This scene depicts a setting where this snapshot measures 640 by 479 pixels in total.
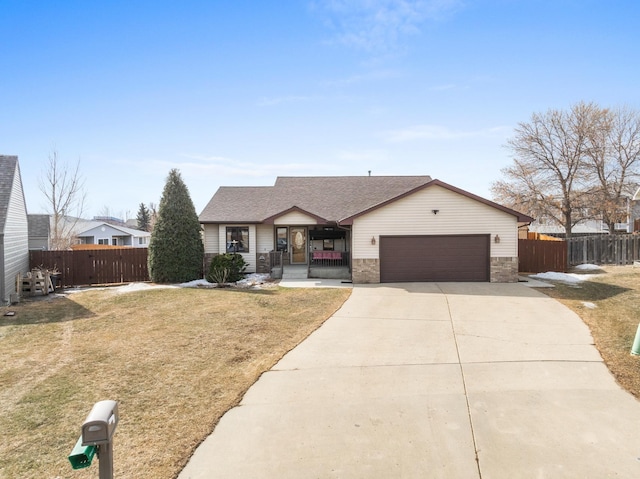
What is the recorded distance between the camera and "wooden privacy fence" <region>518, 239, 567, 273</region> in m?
18.6

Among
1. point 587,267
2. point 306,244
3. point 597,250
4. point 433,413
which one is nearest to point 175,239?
point 306,244

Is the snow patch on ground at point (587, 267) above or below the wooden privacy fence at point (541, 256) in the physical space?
below

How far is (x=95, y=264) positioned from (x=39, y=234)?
13854mm

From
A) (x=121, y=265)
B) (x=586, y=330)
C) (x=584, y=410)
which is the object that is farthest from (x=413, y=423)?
(x=121, y=265)

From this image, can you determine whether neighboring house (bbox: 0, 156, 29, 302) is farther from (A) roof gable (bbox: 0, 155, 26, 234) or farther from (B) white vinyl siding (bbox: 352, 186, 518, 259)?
(B) white vinyl siding (bbox: 352, 186, 518, 259)

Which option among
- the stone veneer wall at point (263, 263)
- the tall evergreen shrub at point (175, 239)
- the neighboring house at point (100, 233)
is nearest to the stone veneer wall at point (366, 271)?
the stone veneer wall at point (263, 263)

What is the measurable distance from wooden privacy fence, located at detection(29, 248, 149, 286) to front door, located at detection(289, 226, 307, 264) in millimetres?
6943

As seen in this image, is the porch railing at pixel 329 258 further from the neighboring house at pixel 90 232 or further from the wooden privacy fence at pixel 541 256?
the neighboring house at pixel 90 232

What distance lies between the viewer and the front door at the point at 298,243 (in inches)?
756

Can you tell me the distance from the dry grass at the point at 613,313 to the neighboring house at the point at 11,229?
15.9 meters

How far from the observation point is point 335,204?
2005 cm

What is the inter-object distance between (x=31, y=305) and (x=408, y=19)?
14278 millimetres

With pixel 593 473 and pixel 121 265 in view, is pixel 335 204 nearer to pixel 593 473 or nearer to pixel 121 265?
pixel 121 265

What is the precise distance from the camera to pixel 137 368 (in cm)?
609
